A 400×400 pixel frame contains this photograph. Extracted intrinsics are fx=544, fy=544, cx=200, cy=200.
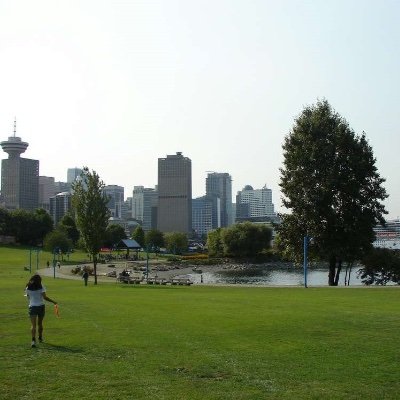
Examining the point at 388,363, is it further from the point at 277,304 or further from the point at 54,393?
the point at 277,304

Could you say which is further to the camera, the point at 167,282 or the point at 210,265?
the point at 210,265

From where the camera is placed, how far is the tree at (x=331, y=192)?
43.5 m

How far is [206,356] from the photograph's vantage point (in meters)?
11.8

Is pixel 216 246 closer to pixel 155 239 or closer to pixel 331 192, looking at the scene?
pixel 155 239

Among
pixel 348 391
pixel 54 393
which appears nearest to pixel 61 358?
pixel 54 393

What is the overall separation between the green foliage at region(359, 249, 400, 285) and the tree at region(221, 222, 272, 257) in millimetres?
80349

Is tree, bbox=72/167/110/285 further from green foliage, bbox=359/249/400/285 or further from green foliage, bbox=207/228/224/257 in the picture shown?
green foliage, bbox=207/228/224/257

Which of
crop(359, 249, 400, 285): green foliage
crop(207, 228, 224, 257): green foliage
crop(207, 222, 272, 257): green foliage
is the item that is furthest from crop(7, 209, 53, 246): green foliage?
crop(359, 249, 400, 285): green foliage

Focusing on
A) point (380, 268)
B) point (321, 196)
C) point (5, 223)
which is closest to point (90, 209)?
point (321, 196)

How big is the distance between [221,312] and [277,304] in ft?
13.1

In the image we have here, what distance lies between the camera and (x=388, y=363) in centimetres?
1087

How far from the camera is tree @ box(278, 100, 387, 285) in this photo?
43.5 m

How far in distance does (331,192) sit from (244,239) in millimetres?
89020

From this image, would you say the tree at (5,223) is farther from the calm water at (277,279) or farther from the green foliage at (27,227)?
the calm water at (277,279)
